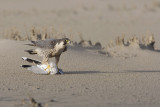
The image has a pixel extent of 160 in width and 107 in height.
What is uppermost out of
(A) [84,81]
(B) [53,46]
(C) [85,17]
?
(C) [85,17]

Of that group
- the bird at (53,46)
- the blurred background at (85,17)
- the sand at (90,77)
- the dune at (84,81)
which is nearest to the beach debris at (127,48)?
the sand at (90,77)

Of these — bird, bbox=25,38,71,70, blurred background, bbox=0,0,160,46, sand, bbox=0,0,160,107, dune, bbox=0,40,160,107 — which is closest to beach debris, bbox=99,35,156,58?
sand, bbox=0,0,160,107

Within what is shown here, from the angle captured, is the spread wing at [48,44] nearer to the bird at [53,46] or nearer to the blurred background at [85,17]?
the bird at [53,46]

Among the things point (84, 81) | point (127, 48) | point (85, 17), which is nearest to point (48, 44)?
point (84, 81)

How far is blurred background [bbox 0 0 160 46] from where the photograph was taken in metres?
15.2

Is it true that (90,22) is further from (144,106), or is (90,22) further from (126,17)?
(144,106)

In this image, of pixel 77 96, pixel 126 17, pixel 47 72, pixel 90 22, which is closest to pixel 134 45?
pixel 47 72

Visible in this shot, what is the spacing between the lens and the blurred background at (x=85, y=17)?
15.2 meters

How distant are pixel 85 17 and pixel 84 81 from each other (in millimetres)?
13175

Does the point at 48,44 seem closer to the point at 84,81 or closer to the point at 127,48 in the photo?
the point at 84,81

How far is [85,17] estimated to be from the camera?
20.0 m

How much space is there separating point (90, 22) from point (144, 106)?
13.0 meters

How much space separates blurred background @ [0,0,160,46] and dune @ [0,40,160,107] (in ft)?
8.96

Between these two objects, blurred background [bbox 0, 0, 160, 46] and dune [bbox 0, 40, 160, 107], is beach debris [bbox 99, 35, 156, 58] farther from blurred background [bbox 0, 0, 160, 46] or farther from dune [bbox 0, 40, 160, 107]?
blurred background [bbox 0, 0, 160, 46]
